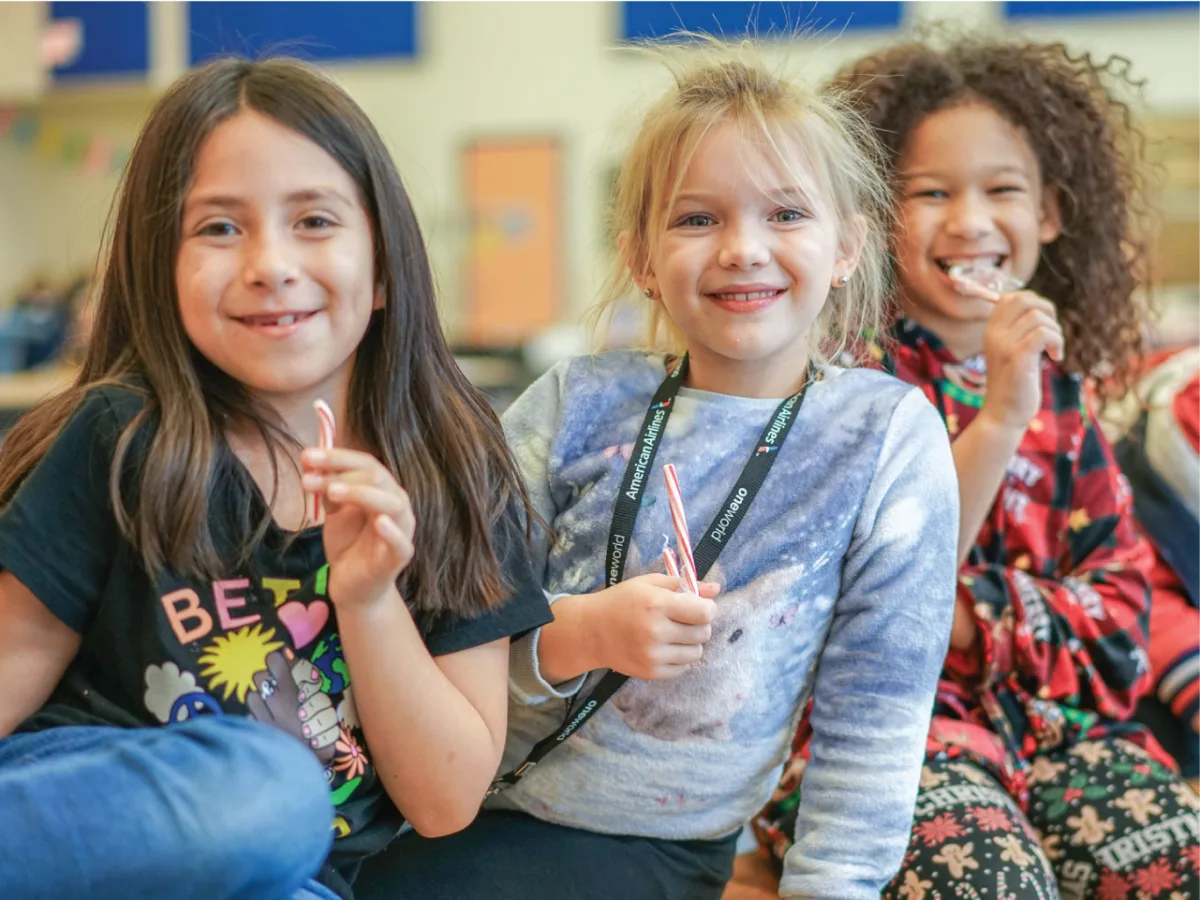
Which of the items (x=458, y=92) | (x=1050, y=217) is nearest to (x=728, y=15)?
(x=458, y=92)

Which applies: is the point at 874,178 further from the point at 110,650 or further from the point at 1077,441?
the point at 110,650

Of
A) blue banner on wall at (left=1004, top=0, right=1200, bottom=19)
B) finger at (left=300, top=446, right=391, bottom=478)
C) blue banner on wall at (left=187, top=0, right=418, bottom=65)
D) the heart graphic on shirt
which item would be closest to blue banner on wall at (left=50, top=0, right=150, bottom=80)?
blue banner on wall at (left=187, top=0, right=418, bottom=65)

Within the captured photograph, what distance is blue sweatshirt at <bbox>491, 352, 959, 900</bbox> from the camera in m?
1.21

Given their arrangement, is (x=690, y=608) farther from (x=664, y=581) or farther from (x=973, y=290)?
(x=973, y=290)

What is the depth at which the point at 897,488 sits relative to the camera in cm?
126

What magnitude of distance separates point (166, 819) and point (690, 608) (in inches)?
18.4

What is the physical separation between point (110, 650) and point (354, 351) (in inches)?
14.0

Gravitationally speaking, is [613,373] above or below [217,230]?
below

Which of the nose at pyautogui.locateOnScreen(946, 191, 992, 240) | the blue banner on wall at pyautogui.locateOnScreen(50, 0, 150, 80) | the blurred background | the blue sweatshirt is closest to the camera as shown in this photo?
the blue sweatshirt

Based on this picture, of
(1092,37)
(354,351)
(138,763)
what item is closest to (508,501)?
(354,351)

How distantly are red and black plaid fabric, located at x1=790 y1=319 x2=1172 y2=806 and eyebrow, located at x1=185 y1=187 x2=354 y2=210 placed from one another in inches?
30.9

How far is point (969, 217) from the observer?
1.56 m

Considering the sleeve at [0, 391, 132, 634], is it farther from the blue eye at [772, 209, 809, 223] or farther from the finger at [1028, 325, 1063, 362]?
the finger at [1028, 325, 1063, 362]

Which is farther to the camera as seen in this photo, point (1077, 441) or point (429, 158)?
point (429, 158)
